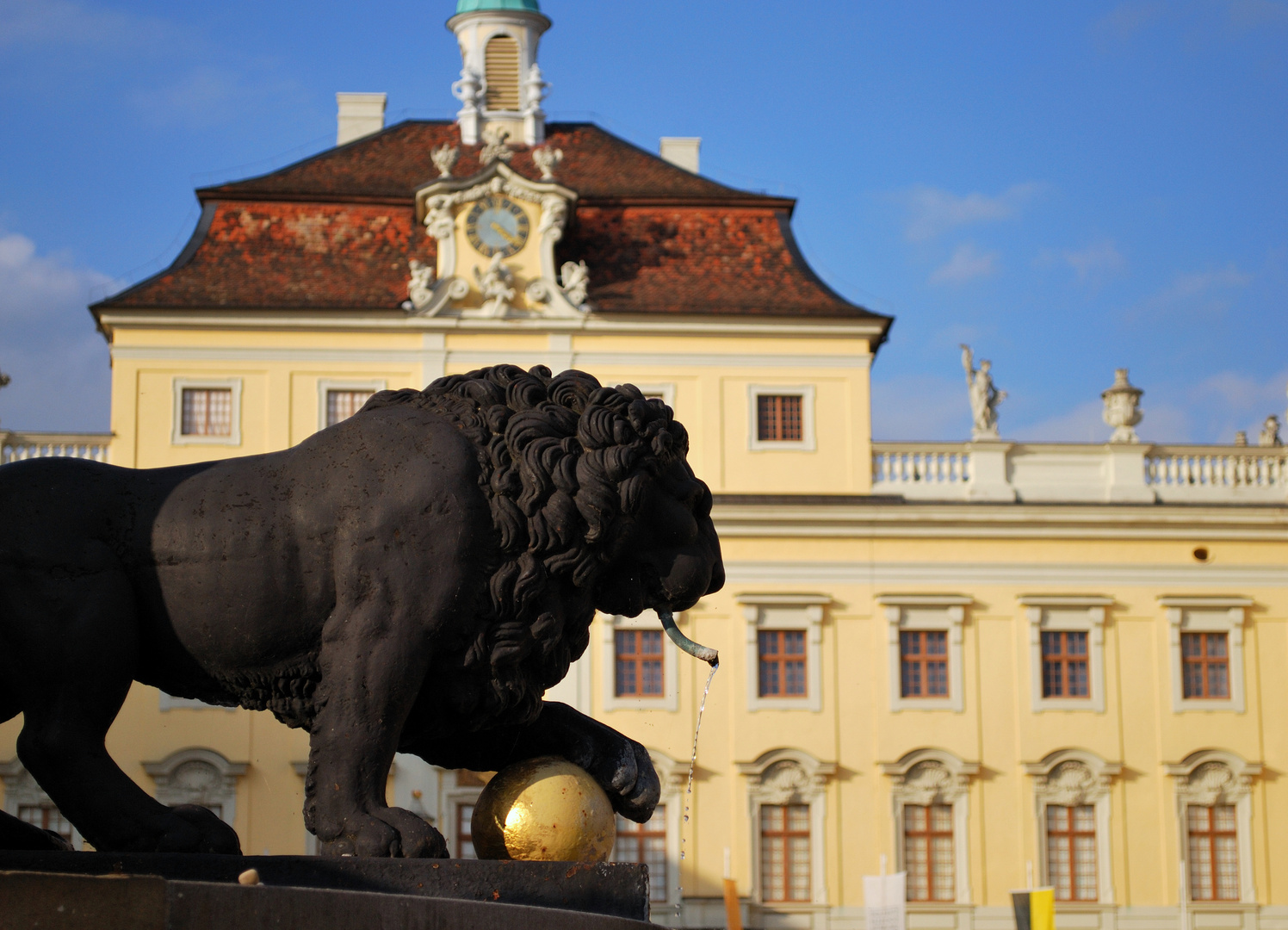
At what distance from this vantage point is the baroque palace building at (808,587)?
1193 inches

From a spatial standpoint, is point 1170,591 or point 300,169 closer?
point 1170,591

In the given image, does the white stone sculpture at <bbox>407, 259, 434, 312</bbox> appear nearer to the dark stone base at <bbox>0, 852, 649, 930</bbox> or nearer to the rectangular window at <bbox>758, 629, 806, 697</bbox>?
the rectangular window at <bbox>758, 629, 806, 697</bbox>

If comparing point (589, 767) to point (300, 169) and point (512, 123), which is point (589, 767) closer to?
point (300, 169)

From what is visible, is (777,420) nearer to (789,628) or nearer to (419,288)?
(789,628)

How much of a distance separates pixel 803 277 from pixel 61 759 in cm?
2889

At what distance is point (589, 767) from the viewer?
468cm

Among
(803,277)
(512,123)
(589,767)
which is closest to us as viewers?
(589,767)

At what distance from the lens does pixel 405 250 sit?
32.3 meters

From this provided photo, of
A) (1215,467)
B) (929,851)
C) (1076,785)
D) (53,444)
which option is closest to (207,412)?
(53,444)

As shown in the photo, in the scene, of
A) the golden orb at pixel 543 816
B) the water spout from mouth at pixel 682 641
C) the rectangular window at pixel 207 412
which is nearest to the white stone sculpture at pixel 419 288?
the rectangular window at pixel 207 412

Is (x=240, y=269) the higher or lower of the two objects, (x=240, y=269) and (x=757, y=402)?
the higher

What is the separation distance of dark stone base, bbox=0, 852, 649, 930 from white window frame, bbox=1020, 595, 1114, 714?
27.6 meters

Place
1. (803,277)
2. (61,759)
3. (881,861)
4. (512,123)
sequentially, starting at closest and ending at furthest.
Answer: (61,759), (881,861), (803,277), (512,123)

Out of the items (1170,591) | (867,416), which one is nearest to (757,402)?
(867,416)
